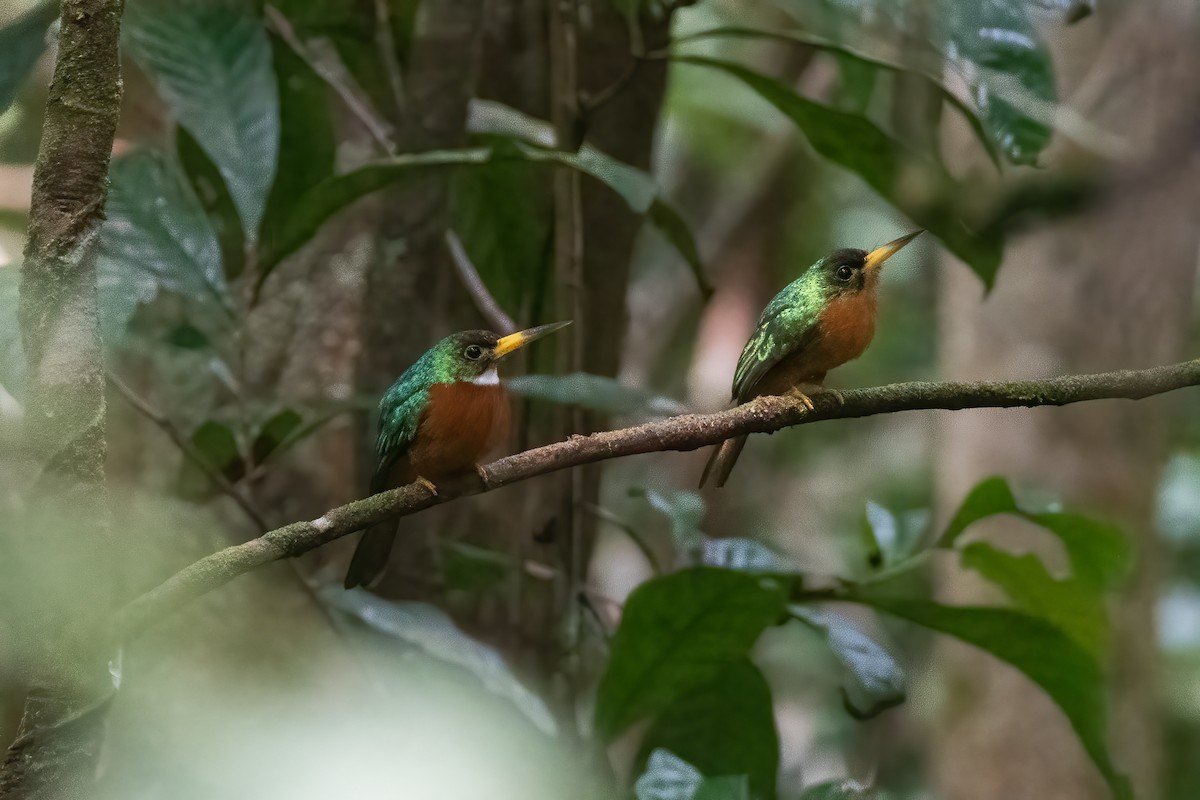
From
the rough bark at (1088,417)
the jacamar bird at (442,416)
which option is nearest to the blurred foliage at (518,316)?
the jacamar bird at (442,416)

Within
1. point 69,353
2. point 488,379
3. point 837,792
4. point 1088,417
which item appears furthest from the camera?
point 1088,417

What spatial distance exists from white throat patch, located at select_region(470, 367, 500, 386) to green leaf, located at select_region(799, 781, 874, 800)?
65 centimetres

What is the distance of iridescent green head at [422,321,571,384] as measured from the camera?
3.41 ft

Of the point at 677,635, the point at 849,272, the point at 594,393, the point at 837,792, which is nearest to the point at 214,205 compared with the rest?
the point at 594,393

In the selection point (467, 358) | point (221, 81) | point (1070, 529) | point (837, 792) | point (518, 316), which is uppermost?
point (221, 81)

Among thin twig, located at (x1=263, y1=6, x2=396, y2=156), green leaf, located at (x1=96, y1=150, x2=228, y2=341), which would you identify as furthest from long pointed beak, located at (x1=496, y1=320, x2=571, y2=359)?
thin twig, located at (x1=263, y1=6, x2=396, y2=156)

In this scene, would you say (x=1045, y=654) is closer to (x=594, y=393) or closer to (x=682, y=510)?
(x=682, y=510)

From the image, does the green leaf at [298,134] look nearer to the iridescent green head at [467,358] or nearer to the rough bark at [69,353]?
the iridescent green head at [467,358]

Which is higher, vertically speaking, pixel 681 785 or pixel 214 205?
pixel 214 205

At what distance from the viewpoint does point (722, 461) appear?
3.33ft

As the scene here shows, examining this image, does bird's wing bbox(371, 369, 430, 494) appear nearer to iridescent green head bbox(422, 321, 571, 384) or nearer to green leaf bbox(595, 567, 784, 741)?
iridescent green head bbox(422, 321, 571, 384)

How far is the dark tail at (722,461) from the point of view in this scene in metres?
1.00

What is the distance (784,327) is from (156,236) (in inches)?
28.9

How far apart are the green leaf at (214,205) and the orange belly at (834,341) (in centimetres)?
84
